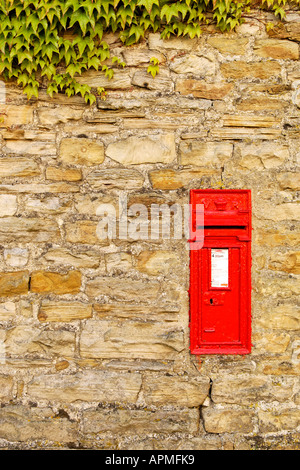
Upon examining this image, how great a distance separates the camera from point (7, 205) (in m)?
2.41

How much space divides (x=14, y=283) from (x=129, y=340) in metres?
0.85

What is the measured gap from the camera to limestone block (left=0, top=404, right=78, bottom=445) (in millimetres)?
2375

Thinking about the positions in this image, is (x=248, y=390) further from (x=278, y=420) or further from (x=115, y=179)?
(x=115, y=179)

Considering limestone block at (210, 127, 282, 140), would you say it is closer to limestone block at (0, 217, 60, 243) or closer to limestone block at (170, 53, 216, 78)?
limestone block at (170, 53, 216, 78)

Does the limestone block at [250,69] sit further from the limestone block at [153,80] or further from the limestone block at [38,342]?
the limestone block at [38,342]

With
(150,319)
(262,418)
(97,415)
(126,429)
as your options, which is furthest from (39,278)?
(262,418)

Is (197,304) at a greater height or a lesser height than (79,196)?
lesser

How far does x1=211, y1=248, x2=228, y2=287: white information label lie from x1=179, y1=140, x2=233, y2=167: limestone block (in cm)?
59

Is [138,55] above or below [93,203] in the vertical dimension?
above

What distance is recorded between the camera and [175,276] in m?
2.41

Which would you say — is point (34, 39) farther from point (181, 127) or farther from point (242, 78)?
point (242, 78)

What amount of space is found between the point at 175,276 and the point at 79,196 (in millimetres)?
833

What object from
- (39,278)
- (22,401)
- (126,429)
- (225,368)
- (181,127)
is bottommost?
(126,429)

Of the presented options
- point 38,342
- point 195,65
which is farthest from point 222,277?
point 195,65
